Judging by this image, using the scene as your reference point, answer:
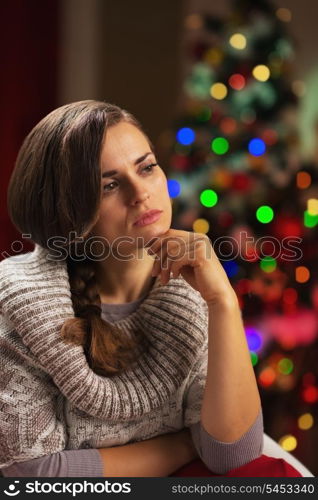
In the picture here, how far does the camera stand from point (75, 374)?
3.79ft

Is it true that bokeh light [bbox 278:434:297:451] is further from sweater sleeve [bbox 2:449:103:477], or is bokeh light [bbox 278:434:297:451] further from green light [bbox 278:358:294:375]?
sweater sleeve [bbox 2:449:103:477]

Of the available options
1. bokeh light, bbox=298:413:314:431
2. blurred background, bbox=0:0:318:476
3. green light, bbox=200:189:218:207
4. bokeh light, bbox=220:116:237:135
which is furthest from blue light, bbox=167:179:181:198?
bokeh light, bbox=298:413:314:431

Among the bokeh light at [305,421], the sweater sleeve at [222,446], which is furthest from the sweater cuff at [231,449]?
the bokeh light at [305,421]

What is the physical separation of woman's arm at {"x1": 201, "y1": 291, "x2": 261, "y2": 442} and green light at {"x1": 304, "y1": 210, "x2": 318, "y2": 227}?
4.03 ft

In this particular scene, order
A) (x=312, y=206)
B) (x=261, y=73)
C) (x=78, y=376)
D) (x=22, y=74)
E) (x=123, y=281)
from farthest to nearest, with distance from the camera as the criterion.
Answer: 1. (x=22, y=74)
2. (x=261, y=73)
3. (x=312, y=206)
4. (x=123, y=281)
5. (x=78, y=376)

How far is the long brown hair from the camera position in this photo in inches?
46.1

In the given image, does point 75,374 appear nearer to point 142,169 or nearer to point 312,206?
point 142,169

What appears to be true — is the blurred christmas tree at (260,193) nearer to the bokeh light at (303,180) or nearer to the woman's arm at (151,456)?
the bokeh light at (303,180)

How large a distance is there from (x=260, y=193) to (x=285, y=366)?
2.05 ft

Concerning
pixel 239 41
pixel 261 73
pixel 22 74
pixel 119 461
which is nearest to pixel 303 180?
pixel 261 73

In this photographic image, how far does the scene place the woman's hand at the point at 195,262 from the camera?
118cm

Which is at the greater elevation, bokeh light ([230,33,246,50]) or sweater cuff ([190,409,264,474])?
bokeh light ([230,33,246,50])

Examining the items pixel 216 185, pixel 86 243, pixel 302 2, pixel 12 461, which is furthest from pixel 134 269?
pixel 302 2

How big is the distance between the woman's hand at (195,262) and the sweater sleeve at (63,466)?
33 cm
